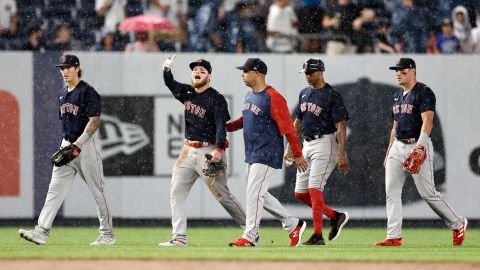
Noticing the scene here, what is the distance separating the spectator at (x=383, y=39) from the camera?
56.6 feet

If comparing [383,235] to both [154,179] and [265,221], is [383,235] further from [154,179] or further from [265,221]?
[154,179]

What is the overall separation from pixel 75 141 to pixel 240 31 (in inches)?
269

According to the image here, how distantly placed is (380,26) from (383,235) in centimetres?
445

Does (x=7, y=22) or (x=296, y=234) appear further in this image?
(x=7, y=22)

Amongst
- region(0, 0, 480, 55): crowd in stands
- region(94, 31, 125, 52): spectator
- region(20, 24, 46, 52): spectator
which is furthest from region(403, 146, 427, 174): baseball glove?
region(20, 24, 46, 52): spectator

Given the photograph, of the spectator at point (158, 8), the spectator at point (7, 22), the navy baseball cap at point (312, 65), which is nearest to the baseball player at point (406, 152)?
the navy baseball cap at point (312, 65)

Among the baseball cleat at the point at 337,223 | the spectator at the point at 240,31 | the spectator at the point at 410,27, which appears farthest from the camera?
the spectator at the point at 410,27

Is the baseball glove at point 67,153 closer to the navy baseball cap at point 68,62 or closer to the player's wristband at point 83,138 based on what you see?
the player's wristband at point 83,138

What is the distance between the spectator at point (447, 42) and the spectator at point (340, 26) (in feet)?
4.41

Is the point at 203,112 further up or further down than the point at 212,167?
further up

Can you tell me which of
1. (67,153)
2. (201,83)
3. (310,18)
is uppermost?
(310,18)

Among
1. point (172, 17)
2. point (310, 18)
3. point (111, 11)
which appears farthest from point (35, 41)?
point (310, 18)

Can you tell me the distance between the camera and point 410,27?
1819 cm

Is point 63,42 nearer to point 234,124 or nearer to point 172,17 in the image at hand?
point 172,17
